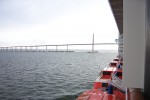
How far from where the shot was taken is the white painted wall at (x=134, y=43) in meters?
3.95

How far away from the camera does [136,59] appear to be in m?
3.98

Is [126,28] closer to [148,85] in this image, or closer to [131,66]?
[131,66]

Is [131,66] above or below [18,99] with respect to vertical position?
above

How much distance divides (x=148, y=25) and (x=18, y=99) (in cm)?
1326

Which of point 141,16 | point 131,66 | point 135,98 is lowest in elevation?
point 135,98

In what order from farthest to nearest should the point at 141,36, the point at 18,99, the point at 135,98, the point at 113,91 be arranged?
the point at 18,99 → the point at 113,91 → the point at 141,36 → the point at 135,98

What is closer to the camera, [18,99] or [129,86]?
[129,86]

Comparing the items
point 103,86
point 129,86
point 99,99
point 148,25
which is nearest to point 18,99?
point 103,86

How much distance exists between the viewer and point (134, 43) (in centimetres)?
398

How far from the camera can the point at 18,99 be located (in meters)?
14.3

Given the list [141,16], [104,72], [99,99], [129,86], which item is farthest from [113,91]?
[104,72]

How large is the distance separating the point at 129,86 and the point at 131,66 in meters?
0.46

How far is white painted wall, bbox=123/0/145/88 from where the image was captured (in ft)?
13.0

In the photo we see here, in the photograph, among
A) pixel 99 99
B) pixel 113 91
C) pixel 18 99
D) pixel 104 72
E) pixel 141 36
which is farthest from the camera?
pixel 104 72
